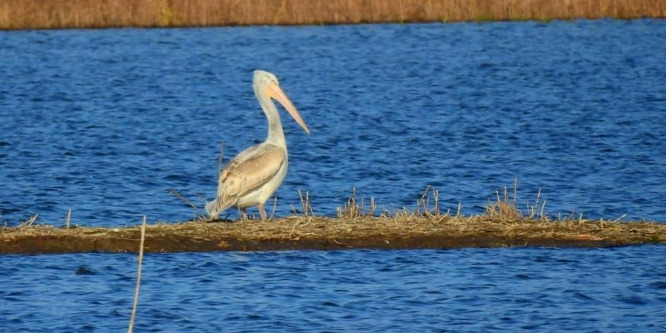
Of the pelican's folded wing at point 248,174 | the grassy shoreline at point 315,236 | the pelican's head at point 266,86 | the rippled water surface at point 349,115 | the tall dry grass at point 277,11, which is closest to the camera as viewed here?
the grassy shoreline at point 315,236

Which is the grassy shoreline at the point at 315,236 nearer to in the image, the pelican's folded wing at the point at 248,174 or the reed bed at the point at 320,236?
the reed bed at the point at 320,236

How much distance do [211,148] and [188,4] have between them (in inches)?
629

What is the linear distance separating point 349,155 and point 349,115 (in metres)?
5.45

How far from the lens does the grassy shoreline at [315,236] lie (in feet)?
39.1

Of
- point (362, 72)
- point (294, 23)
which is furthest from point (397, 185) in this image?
point (294, 23)

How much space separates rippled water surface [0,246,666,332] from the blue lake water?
22 mm

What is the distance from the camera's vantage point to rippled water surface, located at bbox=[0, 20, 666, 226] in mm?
17656

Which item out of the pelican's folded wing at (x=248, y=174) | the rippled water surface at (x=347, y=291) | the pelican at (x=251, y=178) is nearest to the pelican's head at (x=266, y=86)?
the pelican at (x=251, y=178)

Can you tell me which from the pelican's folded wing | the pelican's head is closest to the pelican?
the pelican's folded wing

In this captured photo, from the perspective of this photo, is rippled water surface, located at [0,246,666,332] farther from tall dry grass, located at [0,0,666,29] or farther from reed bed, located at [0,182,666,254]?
tall dry grass, located at [0,0,666,29]

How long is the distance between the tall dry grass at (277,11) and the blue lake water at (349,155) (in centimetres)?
90

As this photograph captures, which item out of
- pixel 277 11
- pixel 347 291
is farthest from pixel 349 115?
pixel 347 291

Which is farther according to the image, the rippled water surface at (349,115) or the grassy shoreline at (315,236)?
the rippled water surface at (349,115)

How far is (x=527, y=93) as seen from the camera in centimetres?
3028
